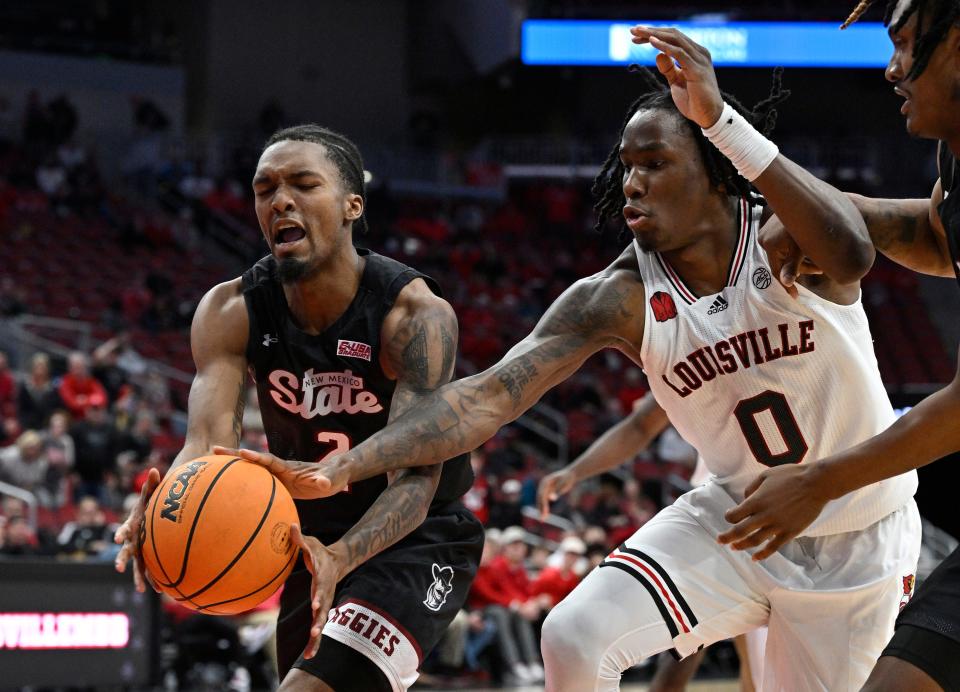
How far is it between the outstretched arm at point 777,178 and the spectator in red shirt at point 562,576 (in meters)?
7.61

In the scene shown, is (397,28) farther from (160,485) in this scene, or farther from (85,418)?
(160,485)

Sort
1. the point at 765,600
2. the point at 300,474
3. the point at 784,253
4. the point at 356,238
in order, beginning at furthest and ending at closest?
1. the point at 356,238
2. the point at 765,600
3. the point at 784,253
4. the point at 300,474

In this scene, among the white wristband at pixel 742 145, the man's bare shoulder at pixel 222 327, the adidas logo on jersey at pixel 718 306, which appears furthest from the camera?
the man's bare shoulder at pixel 222 327

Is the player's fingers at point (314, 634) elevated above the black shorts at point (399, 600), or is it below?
above

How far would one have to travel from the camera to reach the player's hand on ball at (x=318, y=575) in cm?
312

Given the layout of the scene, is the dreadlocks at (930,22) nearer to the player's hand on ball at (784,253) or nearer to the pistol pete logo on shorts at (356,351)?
the player's hand on ball at (784,253)

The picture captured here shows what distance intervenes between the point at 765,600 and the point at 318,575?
1.38 m

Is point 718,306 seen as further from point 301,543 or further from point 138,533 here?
point 138,533

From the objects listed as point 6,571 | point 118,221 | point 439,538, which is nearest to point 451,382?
point 439,538

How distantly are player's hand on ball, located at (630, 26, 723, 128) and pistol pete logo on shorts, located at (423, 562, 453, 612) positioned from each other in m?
1.60

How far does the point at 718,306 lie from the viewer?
12.5 ft

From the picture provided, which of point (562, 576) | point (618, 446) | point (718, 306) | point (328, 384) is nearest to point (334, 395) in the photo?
point (328, 384)

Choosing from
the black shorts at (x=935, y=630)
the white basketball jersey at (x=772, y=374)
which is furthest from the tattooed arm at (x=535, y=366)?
the black shorts at (x=935, y=630)

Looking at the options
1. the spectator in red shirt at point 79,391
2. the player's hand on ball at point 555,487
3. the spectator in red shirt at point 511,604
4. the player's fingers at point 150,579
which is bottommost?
the spectator in red shirt at point 511,604
